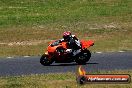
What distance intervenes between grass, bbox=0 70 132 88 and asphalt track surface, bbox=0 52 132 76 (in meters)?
1.86

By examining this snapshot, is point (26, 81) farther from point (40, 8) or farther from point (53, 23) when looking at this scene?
point (40, 8)

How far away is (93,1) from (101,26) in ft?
61.4

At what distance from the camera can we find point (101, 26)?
4462cm

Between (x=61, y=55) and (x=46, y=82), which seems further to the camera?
(x=61, y=55)

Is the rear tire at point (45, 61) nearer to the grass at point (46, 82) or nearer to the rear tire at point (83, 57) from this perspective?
the rear tire at point (83, 57)

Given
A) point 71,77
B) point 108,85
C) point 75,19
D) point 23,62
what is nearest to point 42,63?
point 23,62

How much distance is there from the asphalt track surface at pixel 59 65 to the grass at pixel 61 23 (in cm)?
285

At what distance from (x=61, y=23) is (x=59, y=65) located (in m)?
19.2

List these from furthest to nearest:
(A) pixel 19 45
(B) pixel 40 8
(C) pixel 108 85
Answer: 1. (B) pixel 40 8
2. (A) pixel 19 45
3. (C) pixel 108 85

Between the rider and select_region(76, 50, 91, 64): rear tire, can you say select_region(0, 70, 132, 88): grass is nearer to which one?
select_region(76, 50, 91, 64): rear tire

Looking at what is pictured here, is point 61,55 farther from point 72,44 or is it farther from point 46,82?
point 46,82

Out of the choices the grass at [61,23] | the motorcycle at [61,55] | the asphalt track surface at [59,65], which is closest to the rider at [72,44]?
the motorcycle at [61,55]

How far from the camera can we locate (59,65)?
27812 millimetres

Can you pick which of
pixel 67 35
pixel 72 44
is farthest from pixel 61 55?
pixel 67 35
